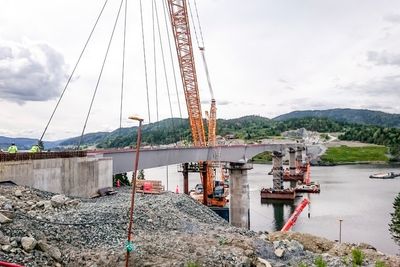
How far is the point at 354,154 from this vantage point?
175 m

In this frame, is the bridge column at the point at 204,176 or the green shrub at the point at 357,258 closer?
the green shrub at the point at 357,258

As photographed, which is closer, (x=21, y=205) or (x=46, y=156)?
(x=21, y=205)

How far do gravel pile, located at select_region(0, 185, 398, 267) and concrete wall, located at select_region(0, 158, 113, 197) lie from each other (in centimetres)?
133

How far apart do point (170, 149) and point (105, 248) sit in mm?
23186

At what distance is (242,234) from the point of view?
729 inches

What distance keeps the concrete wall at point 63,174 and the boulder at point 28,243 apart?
7358mm

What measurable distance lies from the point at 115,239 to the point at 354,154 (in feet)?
572

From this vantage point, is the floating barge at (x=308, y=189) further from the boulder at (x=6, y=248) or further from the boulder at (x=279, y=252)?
the boulder at (x=6, y=248)

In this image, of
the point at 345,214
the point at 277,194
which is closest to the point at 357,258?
the point at 345,214

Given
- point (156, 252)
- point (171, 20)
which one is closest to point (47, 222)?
point (156, 252)

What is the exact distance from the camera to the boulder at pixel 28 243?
39.3 feet

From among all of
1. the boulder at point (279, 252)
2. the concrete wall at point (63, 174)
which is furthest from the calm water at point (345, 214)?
the boulder at point (279, 252)

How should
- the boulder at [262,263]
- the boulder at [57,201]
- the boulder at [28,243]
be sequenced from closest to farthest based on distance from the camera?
the boulder at [28,243], the boulder at [262,263], the boulder at [57,201]

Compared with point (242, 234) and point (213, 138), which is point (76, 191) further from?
point (213, 138)
